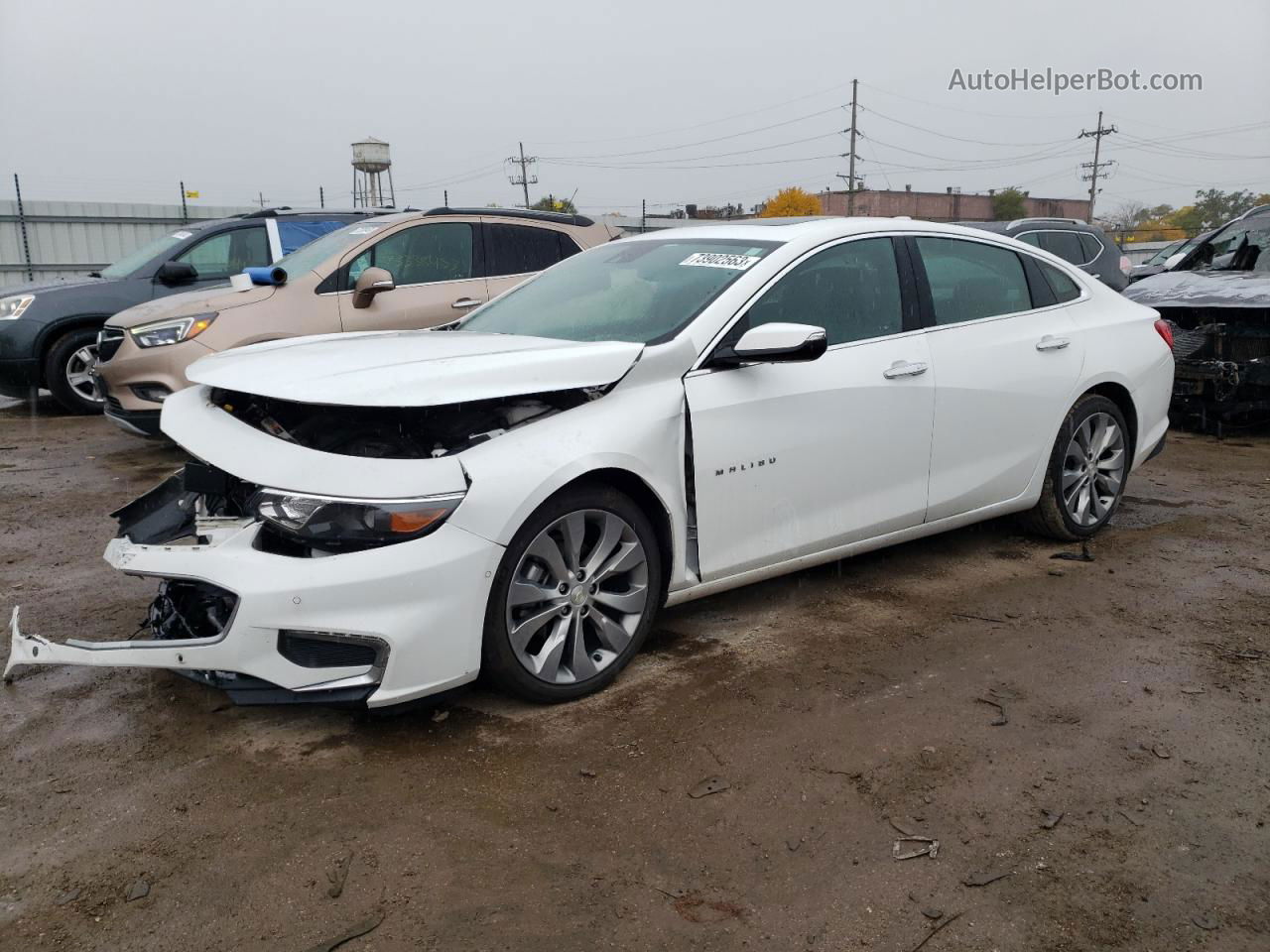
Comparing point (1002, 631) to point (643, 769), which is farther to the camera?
point (1002, 631)

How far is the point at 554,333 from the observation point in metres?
3.98

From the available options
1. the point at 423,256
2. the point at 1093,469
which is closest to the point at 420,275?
the point at 423,256

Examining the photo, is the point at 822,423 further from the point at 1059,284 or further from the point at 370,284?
the point at 370,284

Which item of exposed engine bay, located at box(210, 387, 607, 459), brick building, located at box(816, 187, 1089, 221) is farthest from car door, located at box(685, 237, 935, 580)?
brick building, located at box(816, 187, 1089, 221)

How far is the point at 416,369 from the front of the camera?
3193 mm

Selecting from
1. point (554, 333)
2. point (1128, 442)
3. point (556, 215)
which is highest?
point (556, 215)

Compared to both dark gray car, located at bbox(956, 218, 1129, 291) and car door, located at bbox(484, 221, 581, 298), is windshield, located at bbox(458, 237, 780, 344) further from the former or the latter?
dark gray car, located at bbox(956, 218, 1129, 291)

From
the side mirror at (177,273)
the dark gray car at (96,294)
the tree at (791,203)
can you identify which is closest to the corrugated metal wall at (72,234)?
the dark gray car at (96,294)

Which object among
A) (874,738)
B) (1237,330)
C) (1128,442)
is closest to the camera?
(874,738)

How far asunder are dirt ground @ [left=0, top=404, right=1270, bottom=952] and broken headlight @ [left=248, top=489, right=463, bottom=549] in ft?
2.26

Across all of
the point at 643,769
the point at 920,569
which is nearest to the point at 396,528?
the point at 643,769

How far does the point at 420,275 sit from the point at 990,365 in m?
4.64

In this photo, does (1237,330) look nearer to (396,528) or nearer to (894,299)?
(894,299)

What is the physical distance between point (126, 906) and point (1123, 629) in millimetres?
3643
